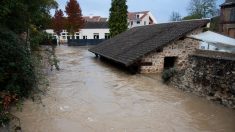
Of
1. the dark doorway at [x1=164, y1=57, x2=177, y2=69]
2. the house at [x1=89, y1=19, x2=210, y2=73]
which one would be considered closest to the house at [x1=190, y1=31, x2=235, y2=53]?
the house at [x1=89, y1=19, x2=210, y2=73]

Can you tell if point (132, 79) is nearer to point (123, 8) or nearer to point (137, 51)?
point (137, 51)

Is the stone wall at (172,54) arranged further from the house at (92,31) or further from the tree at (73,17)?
the house at (92,31)

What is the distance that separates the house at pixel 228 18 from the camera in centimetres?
3397

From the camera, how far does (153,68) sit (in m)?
18.1

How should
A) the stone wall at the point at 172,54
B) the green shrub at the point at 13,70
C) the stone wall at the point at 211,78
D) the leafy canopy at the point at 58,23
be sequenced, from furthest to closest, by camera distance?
the leafy canopy at the point at 58,23
the stone wall at the point at 172,54
the stone wall at the point at 211,78
the green shrub at the point at 13,70

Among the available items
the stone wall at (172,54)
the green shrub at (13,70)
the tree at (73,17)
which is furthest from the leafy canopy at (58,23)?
the green shrub at (13,70)

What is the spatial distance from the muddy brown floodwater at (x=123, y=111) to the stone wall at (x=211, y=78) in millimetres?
333

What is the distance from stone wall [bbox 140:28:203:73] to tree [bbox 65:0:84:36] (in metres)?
39.8

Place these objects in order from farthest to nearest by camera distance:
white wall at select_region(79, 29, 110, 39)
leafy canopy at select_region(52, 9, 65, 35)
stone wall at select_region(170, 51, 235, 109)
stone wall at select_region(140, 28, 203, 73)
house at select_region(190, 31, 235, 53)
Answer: white wall at select_region(79, 29, 110, 39) → leafy canopy at select_region(52, 9, 65, 35) → stone wall at select_region(140, 28, 203, 73) → house at select_region(190, 31, 235, 53) → stone wall at select_region(170, 51, 235, 109)

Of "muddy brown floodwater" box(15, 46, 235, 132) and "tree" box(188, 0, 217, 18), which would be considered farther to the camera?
"tree" box(188, 0, 217, 18)

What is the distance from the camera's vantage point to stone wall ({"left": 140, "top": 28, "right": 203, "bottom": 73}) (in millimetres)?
17953

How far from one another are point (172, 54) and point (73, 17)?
4123cm

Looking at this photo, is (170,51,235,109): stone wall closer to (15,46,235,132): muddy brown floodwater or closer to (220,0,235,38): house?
(15,46,235,132): muddy brown floodwater

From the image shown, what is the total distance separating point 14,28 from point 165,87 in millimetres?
7502
